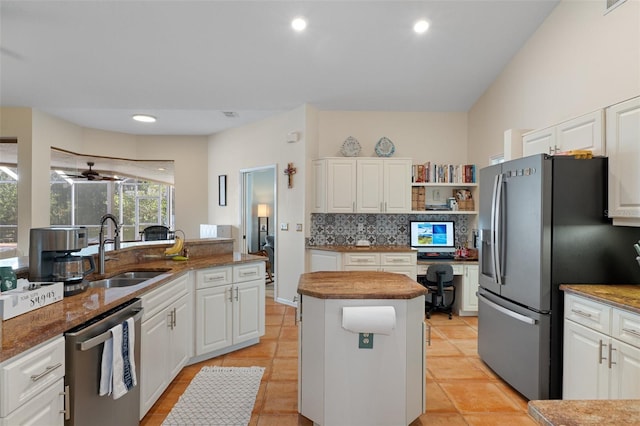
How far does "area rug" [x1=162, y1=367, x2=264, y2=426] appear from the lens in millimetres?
2242

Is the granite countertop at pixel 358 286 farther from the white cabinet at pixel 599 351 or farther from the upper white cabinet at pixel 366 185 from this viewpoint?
the upper white cabinet at pixel 366 185

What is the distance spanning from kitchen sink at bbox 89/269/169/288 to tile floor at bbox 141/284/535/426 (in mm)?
880

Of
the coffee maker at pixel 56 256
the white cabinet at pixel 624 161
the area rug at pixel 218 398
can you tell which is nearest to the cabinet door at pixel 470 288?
the white cabinet at pixel 624 161

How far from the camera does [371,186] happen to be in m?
4.65

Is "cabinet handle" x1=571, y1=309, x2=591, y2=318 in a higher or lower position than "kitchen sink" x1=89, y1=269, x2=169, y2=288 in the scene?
lower

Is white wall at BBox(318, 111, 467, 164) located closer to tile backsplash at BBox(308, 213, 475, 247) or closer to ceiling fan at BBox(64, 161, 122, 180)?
tile backsplash at BBox(308, 213, 475, 247)

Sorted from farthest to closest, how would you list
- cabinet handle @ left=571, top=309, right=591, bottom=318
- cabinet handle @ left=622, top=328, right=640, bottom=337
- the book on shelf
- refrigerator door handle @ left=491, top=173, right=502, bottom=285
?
the book on shelf → refrigerator door handle @ left=491, top=173, right=502, bottom=285 → cabinet handle @ left=571, top=309, right=591, bottom=318 → cabinet handle @ left=622, top=328, right=640, bottom=337

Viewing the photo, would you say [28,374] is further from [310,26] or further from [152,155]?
[152,155]

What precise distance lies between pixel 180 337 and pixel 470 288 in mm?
3499

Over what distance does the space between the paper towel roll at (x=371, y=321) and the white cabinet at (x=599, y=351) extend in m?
1.28

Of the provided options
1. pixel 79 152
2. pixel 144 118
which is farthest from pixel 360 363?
pixel 79 152

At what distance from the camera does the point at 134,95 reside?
4465 mm

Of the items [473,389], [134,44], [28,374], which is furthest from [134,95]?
[473,389]

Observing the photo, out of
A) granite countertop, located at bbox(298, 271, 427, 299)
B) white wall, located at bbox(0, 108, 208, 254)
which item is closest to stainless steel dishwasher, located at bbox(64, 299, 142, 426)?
granite countertop, located at bbox(298, 271, 427, 299)
